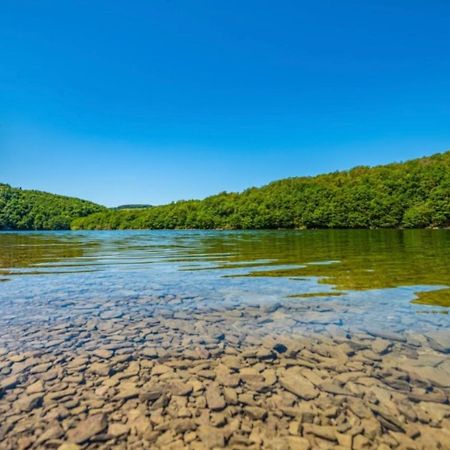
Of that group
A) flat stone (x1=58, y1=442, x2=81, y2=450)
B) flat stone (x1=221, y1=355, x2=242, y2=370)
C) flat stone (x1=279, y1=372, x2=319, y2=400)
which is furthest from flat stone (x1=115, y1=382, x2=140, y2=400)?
flat stone (x1=279, y1=372, x2=319, y2=400)

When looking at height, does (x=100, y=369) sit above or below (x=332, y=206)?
below

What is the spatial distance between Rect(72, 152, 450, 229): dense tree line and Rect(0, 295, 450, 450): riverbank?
112529 millimetres

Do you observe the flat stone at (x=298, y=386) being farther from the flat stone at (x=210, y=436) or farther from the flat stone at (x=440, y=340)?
the flat stone at (x=440, y=340)

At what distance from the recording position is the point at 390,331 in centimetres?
698

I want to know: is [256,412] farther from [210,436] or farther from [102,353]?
[102,353]

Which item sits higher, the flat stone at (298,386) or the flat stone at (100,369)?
the flat stone at (100,369)

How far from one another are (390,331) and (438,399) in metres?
2.64

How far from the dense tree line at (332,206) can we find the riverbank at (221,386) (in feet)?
369

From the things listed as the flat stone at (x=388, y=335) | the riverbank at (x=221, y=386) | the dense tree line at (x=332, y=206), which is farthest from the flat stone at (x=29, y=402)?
the dense tree line at (x=332, y=206)

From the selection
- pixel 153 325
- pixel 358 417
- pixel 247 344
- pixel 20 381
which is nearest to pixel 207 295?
pixel 153 325

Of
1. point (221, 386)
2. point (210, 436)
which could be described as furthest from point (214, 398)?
point (210, 436)

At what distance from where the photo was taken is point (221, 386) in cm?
480

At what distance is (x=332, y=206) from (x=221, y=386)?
12813 centimetres

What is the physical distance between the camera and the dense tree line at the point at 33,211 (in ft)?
527
